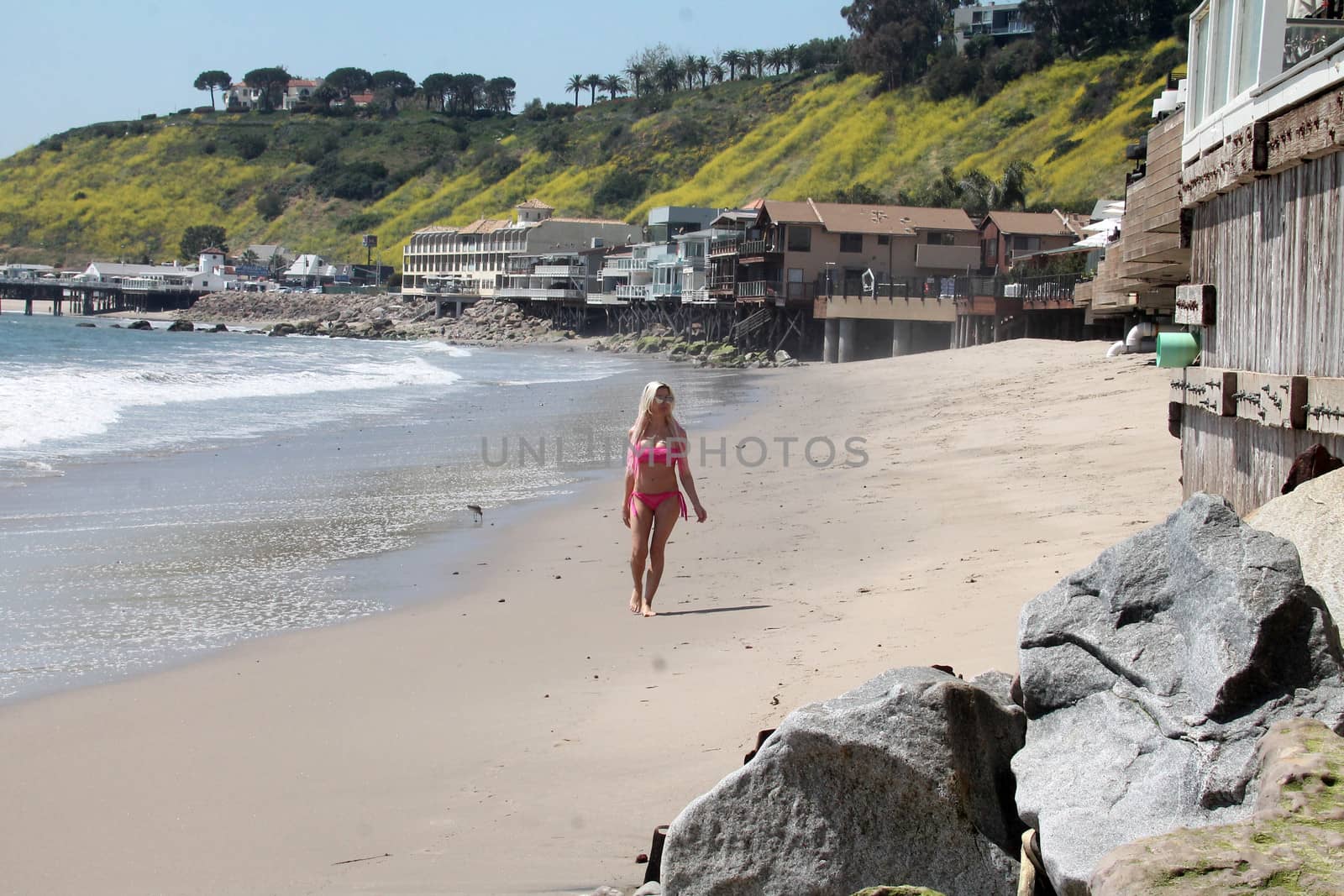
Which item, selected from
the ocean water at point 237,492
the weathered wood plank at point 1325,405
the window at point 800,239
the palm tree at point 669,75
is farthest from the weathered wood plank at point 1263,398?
the palm tree at point 669,75

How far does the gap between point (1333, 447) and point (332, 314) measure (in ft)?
382

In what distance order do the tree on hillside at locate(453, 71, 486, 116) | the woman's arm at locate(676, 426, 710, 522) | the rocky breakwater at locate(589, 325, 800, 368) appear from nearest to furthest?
the woman's arm at locate(676, 426, 710, 522) < the rocky breakwater at locate(589, 325, 800, 368) < the tree on hillside at locate(453, 71, 486, 116)

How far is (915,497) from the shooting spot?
1270 cm

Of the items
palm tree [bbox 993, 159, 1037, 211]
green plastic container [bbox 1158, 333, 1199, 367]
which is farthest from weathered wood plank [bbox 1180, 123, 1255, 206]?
palm tree [bbox 993, 159, 1037, 211]

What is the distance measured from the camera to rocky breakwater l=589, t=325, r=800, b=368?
53.6m

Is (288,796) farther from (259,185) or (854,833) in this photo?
(259,185)

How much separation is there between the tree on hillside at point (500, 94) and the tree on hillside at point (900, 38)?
83673 millimetres

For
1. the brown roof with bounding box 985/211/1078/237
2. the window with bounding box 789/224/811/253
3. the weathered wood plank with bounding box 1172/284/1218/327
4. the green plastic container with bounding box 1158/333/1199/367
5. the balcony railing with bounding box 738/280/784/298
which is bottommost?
the green plastic container with bounding box 1158/333/1199/367

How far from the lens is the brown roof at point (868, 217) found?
59969 mm

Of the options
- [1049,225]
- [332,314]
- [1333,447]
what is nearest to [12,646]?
[1333,447]

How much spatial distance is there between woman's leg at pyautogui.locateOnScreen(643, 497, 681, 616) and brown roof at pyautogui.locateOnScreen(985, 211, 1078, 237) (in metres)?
53.7

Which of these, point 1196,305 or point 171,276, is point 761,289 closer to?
point 1196,305

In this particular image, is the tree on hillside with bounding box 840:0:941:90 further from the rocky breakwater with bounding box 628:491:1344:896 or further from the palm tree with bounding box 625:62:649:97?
the rocky breakwater with bounding box 628:491:1344:896

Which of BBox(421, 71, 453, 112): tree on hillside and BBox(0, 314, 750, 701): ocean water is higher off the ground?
BBox(421, 71, 453, 112): tree on hillside
